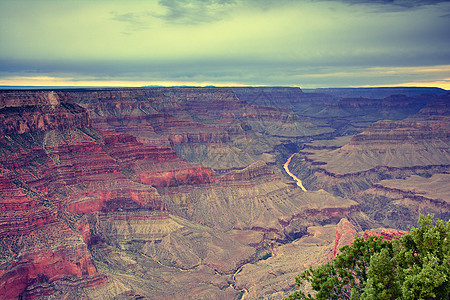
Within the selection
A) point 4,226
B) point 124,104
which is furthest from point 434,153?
point 4,226

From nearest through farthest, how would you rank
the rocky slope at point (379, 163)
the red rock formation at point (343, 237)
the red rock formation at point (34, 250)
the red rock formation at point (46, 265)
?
the red rock formation at point (46, 265) → the red rock formation at point (34, 250) → the red rock formation at point (343, 237) → the rocky slope at point (379, 163)

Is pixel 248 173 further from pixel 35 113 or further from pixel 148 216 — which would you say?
pixel 35 113

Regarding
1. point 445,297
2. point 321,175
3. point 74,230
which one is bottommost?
point 321,175

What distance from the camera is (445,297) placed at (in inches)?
848

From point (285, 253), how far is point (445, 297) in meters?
61.3

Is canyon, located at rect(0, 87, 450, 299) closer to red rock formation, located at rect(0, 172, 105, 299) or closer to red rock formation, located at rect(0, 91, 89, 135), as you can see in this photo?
red rock formation, located at rect(0, 172, 105, 299)

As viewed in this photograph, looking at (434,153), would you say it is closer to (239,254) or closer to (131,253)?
(239,254)

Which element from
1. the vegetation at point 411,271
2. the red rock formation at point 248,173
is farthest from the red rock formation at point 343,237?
the red rock formation at point 248,173

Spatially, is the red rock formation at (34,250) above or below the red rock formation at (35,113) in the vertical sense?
below

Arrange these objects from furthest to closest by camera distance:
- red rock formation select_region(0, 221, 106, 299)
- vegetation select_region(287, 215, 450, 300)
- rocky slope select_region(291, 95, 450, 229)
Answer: rocky slope select_region(291, 95, 450, 229) → red rock formation select_region(0, 221, 106, 299) → vegetation select_region(287, 215, 450, 300)

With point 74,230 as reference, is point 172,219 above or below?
below

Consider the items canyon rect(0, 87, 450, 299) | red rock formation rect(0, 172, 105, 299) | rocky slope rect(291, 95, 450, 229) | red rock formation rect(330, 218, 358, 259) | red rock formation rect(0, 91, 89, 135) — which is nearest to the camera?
red rock formation rect(0, 172, 105, 299)

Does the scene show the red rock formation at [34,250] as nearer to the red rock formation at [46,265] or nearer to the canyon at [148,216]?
the red rock formation at [46,265]

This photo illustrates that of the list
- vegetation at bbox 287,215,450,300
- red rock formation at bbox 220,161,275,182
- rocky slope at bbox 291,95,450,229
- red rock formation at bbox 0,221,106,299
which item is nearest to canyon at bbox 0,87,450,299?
red rock formation at bbox 0,221,106,299
